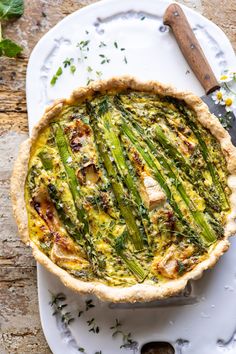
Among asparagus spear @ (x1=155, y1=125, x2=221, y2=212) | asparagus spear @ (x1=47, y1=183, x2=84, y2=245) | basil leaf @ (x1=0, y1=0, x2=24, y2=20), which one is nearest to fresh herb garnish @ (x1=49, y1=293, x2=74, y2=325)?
asparagus spear @ (x1=47, y1=183, x2=84, y2=245)

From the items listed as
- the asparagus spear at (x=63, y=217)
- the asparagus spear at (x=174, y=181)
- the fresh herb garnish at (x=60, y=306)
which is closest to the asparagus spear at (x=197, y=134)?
the asparagus spear at (x=174, y=181)

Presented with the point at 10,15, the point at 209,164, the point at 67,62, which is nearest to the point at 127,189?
the point at 209,164

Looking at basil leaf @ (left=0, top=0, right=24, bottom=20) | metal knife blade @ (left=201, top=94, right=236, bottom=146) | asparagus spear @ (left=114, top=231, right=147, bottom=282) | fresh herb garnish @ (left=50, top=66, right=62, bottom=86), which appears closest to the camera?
asparagus spear @ (left=114, top=231, right=147, bottom=282)

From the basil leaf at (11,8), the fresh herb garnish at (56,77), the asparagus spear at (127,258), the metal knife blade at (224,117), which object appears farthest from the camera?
the basil leaf at (11,8)

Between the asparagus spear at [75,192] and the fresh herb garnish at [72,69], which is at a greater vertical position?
the fresh herb garnish at [72,69]

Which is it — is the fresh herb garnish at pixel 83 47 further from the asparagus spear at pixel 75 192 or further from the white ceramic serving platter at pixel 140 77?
the asparagus spear at pixel 75 192

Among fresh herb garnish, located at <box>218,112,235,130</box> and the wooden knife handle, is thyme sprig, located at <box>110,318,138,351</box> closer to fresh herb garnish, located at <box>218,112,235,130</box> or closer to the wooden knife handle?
fresh herb garnish, located at <box>218,112,235,130</box>
